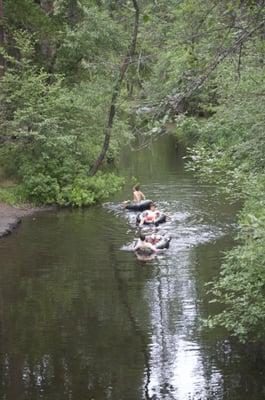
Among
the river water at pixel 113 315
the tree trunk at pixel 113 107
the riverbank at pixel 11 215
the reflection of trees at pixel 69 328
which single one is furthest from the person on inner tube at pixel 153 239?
the tree trunk at pixel 113 107

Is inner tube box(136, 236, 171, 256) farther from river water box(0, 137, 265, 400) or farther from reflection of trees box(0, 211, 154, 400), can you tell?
reflection of trees box(0, 211, 154, 400)

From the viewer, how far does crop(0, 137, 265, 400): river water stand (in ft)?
35.6

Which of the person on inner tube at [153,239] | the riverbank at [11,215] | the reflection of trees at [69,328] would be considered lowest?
the reflection of trees at [69,328]

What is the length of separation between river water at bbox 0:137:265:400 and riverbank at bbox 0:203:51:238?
0.39m

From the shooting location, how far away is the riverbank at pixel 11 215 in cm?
2254

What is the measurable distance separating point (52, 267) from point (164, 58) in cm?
858

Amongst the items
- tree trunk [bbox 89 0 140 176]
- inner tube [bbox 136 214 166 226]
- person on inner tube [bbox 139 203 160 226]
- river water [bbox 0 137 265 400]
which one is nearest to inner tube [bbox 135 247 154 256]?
river water [bbox 0 137 265 400]

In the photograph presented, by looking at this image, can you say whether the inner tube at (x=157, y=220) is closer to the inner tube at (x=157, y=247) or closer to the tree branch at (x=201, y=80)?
the inner tube at (x=157, y=247)

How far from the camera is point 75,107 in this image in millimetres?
27438

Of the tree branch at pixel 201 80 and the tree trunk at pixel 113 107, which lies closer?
the tree branch at pixel 201 80

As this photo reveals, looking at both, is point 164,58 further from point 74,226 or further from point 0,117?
point 0,117

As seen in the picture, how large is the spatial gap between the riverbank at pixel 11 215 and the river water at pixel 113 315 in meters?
0.39

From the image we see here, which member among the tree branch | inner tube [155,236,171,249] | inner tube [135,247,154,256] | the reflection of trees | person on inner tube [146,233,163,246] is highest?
the tree branch

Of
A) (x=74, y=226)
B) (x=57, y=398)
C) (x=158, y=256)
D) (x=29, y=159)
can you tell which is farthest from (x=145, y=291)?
(x=29, y=159)
